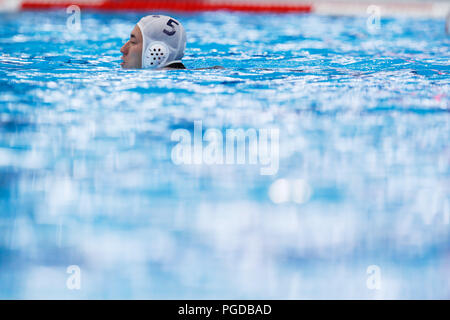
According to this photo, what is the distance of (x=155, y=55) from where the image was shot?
459 cm

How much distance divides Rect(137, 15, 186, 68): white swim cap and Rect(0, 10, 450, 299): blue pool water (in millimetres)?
127

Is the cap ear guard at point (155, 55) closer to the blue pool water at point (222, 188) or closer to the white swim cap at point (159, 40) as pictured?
the white swim cap at point (159, 40)

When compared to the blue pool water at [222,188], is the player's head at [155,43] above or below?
above

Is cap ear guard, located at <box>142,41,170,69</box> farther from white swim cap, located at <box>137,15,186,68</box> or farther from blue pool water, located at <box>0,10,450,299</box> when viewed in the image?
blue pool water, located at <box>0,10,450,299</box>

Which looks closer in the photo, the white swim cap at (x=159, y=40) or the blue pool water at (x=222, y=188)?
the blue pool water at (x=222, y=188)

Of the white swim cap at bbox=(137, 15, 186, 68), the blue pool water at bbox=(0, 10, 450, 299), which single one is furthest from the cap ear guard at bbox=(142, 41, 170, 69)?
the blue pool water at bbox=(0, 10, 450, 299)

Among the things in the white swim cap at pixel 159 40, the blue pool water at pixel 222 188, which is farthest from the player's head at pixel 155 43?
the blue pool water at pixel 222 188

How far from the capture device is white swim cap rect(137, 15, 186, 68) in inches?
177

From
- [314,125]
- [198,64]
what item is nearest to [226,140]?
[314,125]

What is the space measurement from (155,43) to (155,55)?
4.1 inches

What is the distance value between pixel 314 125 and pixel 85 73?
205 cm

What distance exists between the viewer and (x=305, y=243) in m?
2.33

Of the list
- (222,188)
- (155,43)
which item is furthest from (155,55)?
Answer: (222,188)

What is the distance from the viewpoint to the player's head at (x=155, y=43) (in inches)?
177
